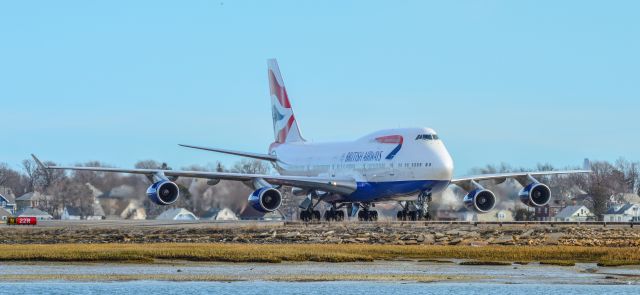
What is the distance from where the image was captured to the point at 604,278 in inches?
1588

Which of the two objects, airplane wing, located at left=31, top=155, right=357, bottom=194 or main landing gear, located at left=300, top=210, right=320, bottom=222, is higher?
airplane wing, located at left=31, top=155, right=357, bottom=194

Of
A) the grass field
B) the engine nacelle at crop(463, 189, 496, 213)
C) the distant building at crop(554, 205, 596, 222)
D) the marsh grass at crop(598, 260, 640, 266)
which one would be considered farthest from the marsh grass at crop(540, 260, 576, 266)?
the distant building at crop(554, 205, 596, 222)

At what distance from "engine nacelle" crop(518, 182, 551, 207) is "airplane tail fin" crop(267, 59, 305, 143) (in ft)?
53.3

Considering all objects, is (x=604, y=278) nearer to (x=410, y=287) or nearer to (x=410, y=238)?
(x=410, y=287)

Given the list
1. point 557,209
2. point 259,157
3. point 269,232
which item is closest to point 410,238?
point 269,232

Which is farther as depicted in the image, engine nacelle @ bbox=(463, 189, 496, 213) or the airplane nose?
engine nacelle @ bbox=(463, 189, 496, 213)

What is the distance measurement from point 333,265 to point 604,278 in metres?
9.83

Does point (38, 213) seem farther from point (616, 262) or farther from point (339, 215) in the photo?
point (616, 262)

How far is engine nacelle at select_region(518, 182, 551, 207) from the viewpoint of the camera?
77.2 meters

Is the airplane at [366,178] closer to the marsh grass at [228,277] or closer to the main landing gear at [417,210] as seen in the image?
the main landing gear at [417,210]

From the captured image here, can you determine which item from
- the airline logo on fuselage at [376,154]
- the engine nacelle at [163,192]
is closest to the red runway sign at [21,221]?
the engine nacelle at [163,192]

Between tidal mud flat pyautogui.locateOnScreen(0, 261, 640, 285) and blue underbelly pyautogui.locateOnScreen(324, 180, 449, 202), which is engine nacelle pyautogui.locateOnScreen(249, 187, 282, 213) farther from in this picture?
tidal mud flat pyautogui.locateOnScreen(0, 261, 640, 285)

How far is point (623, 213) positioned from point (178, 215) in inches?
1443

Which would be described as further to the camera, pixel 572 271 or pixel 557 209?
pixel 557 209
